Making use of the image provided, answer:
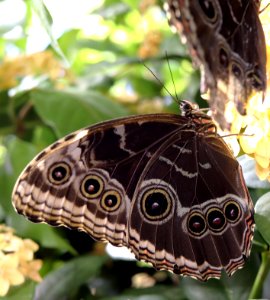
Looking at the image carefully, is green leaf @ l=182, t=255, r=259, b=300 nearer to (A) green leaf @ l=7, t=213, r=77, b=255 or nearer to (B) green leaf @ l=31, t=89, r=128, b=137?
(A) green leaf @ l=7, t=213, r=77, b=255

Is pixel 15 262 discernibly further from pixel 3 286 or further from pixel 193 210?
pixel 193 210

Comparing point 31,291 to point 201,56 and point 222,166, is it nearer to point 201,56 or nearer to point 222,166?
point 222,166

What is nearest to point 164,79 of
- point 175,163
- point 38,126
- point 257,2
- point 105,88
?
point 105,88

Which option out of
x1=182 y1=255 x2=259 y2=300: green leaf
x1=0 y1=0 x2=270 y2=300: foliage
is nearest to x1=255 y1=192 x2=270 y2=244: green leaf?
x1=0 y1=0 x2=270 y2=300: foliage

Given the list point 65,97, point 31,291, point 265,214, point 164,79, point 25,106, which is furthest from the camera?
point 164,79

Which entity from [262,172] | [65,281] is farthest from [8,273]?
[262,172]

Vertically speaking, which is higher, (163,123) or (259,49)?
(259,49)

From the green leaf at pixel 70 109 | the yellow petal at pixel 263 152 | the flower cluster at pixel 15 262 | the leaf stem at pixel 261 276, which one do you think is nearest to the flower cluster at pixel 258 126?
the yellow petal at pixel 263 152
